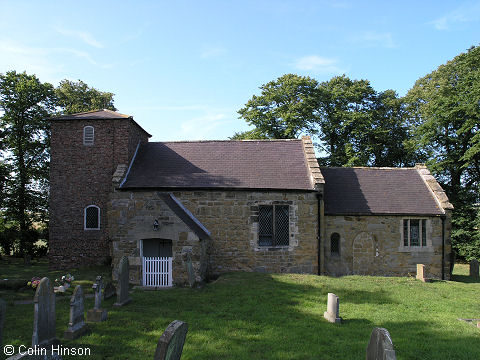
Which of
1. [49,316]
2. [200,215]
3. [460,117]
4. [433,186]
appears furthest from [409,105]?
[49,316]

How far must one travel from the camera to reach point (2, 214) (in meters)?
25.6

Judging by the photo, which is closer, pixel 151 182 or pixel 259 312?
pixel 259 312

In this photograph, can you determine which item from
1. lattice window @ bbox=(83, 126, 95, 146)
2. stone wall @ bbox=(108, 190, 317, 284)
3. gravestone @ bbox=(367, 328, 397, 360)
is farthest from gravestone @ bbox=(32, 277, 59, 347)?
lattice window @ bbox=(83, 126, 95, 146)

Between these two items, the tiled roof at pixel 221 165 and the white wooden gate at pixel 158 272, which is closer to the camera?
the white wooden gate at pixel 158 272

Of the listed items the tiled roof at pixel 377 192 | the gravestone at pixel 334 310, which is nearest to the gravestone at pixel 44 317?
the gravestone at pixel 334 310

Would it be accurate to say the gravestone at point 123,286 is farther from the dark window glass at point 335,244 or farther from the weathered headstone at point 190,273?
the dark window glass at point 335,244

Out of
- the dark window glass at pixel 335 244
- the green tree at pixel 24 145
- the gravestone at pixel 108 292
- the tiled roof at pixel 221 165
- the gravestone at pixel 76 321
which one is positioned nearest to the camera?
the gravestone at pixel 76 321

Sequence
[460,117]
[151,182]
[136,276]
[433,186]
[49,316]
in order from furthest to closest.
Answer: [460,117], [433,186], [151,182], [136,276], [49,316]

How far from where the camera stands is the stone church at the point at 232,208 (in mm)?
17172

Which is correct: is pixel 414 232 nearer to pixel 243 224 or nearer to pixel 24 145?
pixel 243 224

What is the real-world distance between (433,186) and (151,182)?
1614 centimetres

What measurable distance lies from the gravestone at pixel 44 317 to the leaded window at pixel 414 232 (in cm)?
1701

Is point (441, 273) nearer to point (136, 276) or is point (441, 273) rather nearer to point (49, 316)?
point (136, 276)
